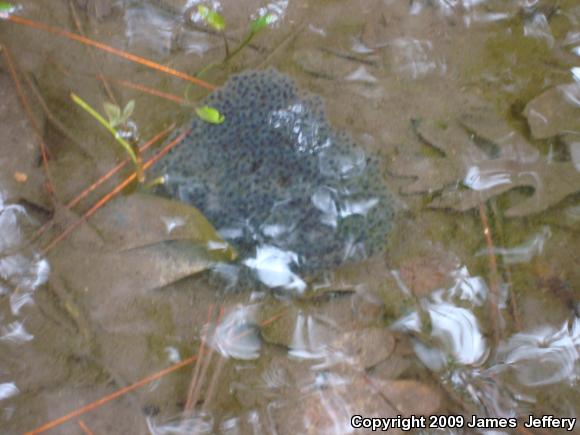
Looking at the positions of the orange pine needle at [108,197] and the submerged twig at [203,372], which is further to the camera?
the orange pine needle at [108,197]

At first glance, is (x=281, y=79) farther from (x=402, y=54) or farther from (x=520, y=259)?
(x=520, y=259)

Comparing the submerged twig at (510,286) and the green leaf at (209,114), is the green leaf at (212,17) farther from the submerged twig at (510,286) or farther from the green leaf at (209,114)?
the submerged twig at (510,286)

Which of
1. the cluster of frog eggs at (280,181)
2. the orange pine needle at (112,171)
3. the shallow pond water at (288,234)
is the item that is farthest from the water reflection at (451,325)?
the orange pine needle at (112,171)

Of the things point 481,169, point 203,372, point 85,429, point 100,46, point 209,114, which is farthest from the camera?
point 100,46

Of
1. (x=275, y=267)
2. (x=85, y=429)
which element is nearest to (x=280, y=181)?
(x=275, y=267)

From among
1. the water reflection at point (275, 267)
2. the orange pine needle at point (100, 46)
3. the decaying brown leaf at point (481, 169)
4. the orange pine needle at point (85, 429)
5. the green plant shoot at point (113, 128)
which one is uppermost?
the orange pine needle at point (100, 46)

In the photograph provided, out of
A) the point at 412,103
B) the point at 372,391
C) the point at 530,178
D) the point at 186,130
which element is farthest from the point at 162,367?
the point at 530,178

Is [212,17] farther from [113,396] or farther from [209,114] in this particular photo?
[113,396]
